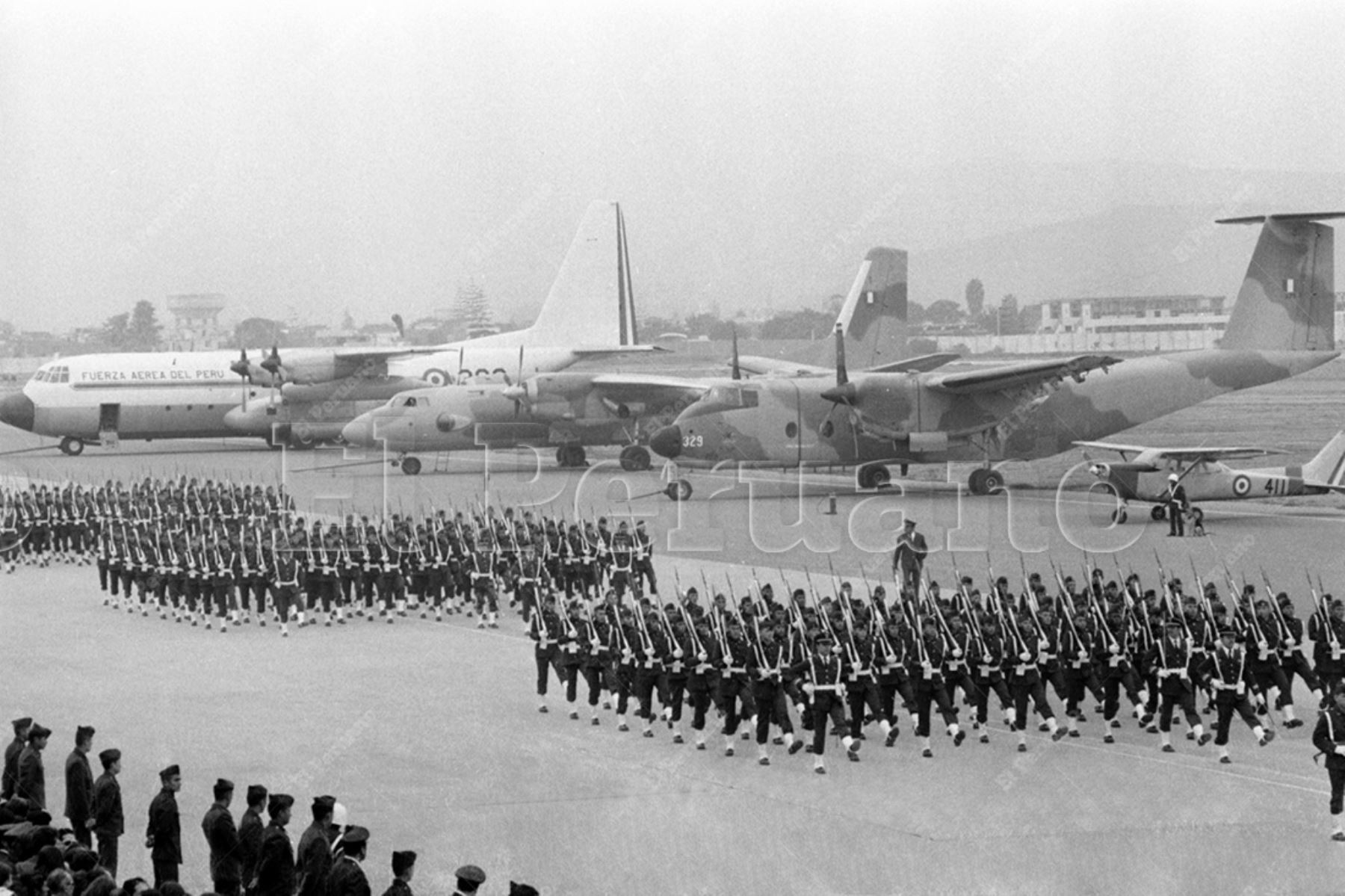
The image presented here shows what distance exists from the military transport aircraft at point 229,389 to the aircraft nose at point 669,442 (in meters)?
17.6

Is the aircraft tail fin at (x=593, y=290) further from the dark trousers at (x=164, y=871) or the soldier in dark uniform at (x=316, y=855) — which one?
the soldier in dark uniform at (x=316, y=855)

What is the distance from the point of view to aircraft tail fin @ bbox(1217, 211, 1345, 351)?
38.4m

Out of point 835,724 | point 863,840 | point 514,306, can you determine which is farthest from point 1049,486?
point 514,306

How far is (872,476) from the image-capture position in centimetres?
4006

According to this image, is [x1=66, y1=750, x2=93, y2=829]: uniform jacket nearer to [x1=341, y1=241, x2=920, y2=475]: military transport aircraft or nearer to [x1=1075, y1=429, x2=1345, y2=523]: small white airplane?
[x1=1075, y1=429, x2=1345, y2=523]: small white airplane

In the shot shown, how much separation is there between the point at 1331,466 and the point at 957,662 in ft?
56.0

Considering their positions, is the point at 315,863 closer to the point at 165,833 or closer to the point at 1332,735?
the point at 165,833

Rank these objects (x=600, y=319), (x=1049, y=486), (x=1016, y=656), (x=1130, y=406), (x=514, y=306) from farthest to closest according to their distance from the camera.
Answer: (x=514, y=306) → (x=600, y=319) → (x=1049, y=486) → (x=1130, y=406) → (x=1016, y=656)

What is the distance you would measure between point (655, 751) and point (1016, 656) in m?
3.71

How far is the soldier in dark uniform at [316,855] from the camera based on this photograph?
10.4 metres

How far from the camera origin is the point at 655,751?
1597cm

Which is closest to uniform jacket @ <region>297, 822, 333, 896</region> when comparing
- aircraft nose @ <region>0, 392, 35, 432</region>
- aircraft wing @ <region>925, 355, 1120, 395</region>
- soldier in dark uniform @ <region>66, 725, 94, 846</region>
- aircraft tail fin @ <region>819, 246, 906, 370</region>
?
soldier in dark uniform @ <region>66, 725, 94, 846</region>

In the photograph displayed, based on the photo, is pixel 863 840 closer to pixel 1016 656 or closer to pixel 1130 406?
pixel 1016 656

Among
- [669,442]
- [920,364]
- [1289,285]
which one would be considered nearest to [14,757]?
[669,442]
